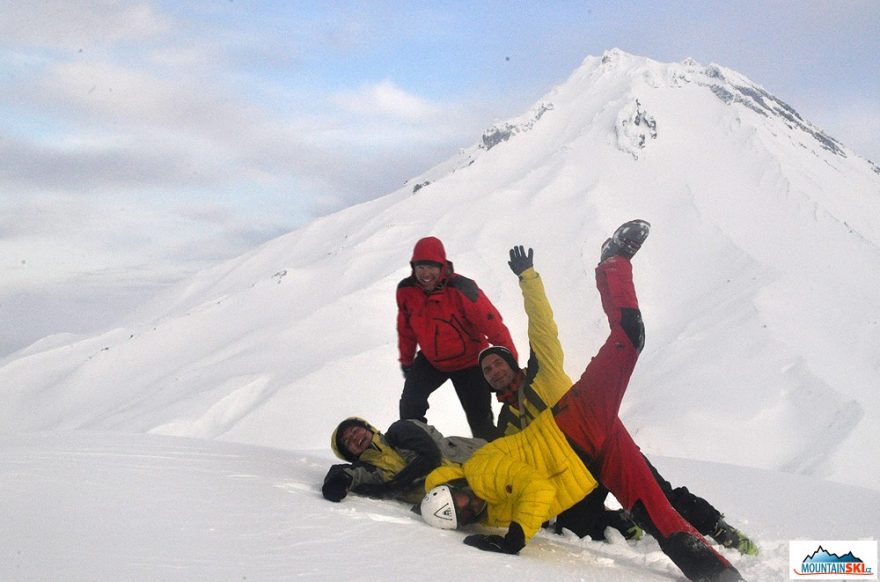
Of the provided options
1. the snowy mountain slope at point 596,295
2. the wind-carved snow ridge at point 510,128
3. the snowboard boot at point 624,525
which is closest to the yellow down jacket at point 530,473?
the snowboard boot at point 624,525

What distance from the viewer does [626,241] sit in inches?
155

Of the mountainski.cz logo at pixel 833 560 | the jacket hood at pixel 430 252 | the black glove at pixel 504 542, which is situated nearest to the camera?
the black glove at pixel 504 542

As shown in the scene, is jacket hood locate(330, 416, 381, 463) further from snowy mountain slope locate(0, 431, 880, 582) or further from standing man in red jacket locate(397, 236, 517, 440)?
standing man in red jacket locate(397, 236, 517, 440)

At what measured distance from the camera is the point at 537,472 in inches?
136

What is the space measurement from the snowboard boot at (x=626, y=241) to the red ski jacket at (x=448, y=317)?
117 centimetres

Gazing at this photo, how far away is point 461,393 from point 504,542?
2.13 meters

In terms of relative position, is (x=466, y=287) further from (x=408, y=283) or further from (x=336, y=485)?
(x=336, y=485)

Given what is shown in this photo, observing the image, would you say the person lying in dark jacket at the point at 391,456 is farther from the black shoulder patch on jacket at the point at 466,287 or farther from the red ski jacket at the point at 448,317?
the black shoulder patch on jacket at the point at 466,287

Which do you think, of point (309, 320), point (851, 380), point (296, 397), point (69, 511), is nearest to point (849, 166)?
point (851, 380)

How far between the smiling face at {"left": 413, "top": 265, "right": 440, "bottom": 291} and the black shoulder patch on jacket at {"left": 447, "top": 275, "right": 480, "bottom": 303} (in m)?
0.12

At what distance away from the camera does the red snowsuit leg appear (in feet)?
11.0

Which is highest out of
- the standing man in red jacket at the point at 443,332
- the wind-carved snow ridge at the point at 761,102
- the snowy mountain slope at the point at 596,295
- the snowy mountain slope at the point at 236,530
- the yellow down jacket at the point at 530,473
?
the wind-carved snow ridge at the point at 761,102

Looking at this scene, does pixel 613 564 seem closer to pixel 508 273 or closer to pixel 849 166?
pixel 508 273

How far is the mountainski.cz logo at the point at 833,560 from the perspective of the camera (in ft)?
11.2
